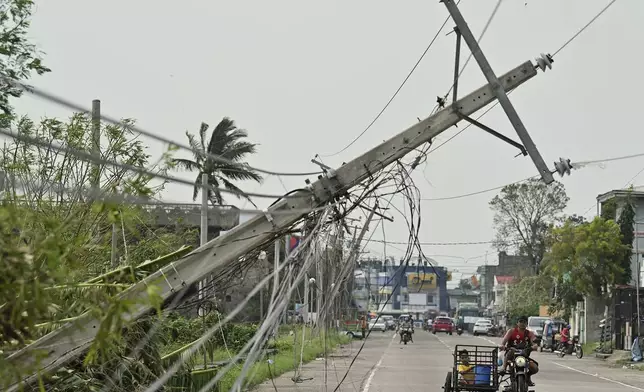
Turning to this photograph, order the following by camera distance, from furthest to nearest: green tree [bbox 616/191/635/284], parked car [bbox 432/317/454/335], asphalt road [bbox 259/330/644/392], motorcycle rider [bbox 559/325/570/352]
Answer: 1. parked car [bbox 432/317/454/335]
2. green tree [bbox 616/191/635/284]
3. motorcycle rider [bbox 559/325/570/352]
4. asphalt road [bbox 259/330/644/392]

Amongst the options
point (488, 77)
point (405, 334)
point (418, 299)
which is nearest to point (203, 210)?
point (488, 77)

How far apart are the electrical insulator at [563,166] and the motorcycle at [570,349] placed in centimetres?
3564

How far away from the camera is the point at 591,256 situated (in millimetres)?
50219

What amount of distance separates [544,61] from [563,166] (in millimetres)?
1422

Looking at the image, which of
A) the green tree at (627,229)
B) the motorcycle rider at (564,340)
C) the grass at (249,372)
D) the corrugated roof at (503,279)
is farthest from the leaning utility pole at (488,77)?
the corrugated roof at (503,279)

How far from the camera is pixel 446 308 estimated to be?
149 meters

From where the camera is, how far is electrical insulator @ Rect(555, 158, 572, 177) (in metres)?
12.6

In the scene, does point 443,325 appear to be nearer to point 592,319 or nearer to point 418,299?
point 592,319

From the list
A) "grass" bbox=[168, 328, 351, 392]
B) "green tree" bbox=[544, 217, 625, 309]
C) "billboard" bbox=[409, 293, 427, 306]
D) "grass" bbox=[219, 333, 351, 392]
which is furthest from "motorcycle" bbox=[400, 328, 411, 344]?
"billboard" bbox=[409, 293, 427, 306]

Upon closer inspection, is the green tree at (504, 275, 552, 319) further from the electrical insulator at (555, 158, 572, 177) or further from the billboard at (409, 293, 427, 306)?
the electrical insulator at (555, 158, 572, 177)

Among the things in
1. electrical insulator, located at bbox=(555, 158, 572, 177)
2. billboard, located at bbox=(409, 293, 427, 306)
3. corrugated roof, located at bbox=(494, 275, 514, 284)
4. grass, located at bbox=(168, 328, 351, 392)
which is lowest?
grass, located at bbox=(168, 328, 351, 392)

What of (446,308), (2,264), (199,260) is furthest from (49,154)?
(446,308)

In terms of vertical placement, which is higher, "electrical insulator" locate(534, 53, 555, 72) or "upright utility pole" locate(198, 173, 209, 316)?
"electrical insulator" locate(534, 53, 555, 72)

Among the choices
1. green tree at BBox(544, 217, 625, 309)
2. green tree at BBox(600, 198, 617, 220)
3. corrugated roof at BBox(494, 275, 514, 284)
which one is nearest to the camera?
green tree at BBox(544, 217, 625, 309)
